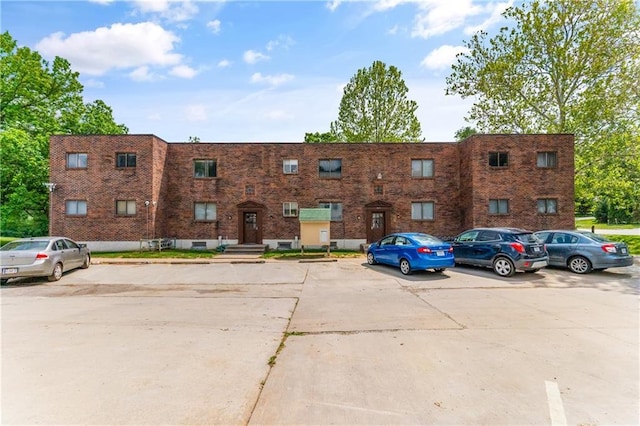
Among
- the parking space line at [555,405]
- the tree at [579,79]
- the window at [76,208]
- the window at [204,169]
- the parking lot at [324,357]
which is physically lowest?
the parking lot at [324,357]

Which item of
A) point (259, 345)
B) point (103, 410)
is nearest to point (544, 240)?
Answer: point (259, 345)

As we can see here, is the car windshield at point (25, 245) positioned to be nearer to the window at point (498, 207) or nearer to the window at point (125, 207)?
the window at point (125, 207)

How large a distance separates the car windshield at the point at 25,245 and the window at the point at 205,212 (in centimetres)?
996

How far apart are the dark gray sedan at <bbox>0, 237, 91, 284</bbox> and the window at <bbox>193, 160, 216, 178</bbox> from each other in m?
9.88

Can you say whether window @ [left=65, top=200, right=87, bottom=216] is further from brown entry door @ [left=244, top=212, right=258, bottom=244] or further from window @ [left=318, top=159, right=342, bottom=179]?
window @ [left=318, top=159, right=342, bottom=179]

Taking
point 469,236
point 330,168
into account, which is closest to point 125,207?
point 330,168

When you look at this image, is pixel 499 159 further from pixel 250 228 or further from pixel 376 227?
pixel 250 228

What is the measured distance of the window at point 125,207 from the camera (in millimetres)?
19625

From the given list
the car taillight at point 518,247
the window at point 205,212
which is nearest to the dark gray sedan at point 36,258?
the window at point 205,212

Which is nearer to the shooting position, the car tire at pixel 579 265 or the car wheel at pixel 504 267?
the car wheel at pixel 504 267

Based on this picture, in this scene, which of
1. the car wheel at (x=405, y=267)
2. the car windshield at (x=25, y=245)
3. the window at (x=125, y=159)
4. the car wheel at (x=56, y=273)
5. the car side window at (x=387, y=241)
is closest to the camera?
the car windshield at (x=25, y=245)

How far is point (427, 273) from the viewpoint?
1212 cm

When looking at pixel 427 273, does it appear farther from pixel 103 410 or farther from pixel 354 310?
pixel 103 410

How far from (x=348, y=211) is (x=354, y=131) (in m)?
15.2
